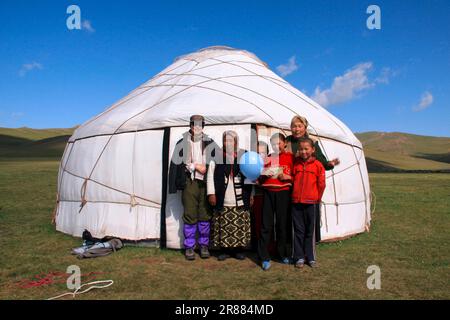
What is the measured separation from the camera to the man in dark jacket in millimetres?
4125

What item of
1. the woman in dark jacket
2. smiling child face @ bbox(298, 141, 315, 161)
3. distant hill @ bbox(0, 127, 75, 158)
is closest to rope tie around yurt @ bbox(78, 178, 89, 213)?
the woman in dark jacket

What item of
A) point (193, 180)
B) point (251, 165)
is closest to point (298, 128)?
point (251, 165)

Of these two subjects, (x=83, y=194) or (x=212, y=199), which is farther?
(x=83, y=194)

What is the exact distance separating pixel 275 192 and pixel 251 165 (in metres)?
0.44

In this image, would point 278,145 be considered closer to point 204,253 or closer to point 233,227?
point 233,227

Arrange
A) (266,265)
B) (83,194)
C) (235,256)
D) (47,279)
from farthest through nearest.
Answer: (83,194), (235,256), (266,265), (47,279)

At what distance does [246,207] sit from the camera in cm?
411

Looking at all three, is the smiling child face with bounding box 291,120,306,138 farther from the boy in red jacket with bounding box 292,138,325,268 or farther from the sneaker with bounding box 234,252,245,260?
the sneaker with bounding box 234,252,245,260

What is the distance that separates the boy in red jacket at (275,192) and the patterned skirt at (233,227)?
286mm

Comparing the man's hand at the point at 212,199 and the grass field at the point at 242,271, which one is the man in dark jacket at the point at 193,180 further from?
the grass field at the point at 242,271

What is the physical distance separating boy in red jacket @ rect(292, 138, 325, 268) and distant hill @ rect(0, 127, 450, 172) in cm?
4590

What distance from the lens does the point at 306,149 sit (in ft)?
12.3

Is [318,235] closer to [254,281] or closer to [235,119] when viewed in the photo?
[254,281]

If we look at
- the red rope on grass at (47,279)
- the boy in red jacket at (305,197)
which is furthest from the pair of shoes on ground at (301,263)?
the red rope on grass at (47,279)
